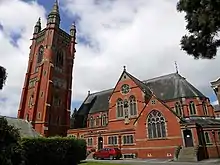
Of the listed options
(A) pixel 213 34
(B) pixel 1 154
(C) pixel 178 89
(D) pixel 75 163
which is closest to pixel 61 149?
Answer: (D) pixel 75 163

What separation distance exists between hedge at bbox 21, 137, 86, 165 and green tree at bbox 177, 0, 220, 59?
15.4m

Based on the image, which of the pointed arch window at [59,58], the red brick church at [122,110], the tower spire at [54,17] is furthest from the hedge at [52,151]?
the tower spire at [54,17]

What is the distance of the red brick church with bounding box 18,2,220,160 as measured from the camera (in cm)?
3048

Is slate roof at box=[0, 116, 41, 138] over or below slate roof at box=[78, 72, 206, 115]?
below

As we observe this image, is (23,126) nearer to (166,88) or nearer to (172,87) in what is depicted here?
(166,88)

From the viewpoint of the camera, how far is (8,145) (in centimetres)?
1214

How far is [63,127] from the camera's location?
163 ft

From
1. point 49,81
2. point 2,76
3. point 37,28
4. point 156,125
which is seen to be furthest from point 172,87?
point 37,28

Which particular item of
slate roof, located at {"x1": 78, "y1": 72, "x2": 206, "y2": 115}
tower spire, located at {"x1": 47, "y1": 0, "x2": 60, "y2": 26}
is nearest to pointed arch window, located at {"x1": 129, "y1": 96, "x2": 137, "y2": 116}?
slate roof, located at {"x1": 78, "y1": 72, "x2": 206, "y2": 115}

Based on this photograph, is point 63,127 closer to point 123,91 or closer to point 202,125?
point 123,91

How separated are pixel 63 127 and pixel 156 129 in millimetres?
25439

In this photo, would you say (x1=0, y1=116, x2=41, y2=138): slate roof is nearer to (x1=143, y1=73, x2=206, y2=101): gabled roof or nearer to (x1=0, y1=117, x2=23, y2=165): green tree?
(x1=0, y1=117, x2=23, y2=165): green tree

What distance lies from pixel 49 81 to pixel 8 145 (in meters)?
37.3

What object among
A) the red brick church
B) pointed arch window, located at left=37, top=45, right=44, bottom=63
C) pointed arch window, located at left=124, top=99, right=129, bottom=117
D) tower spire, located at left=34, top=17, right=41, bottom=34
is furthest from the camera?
tower spire, located at left=34, top=17, right=41, bottom=34
